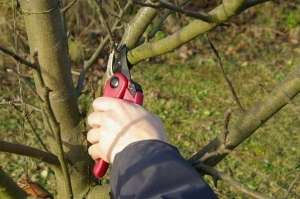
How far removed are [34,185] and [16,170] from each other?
2631mm

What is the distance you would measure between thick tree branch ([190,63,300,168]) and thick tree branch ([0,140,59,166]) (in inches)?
17.0

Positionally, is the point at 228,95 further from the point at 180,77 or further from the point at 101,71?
the point at 101,71

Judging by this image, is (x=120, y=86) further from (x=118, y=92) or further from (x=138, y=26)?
(x=138, y=26)

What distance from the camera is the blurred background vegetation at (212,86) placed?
418 cm

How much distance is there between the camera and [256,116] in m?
1.39

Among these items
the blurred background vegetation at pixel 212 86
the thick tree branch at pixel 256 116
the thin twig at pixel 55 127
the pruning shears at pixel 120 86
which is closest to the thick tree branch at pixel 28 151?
the thin twig at pixel 55 127

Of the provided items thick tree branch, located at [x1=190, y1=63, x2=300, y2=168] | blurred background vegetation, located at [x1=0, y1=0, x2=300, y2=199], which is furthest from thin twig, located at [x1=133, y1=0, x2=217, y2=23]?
blurred background vegetation, located at [x1=0, y1=0, x2=300, y2=199]

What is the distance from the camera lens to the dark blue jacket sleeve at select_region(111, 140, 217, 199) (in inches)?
44.3

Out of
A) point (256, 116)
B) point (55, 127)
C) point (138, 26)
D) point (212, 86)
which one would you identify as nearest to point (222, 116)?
point (212, 86)

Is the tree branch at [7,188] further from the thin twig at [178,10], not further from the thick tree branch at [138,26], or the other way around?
the thin twig at [178,10]

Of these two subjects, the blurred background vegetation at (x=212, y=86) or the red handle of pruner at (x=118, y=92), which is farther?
the blurred background vegetation at (x=212, y=86)

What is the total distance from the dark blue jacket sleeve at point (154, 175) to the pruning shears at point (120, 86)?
8.1 inches

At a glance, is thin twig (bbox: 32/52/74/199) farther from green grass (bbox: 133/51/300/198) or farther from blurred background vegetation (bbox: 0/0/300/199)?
green grass (bbox: 133/51/300/198)

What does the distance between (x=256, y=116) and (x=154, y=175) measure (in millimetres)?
390
